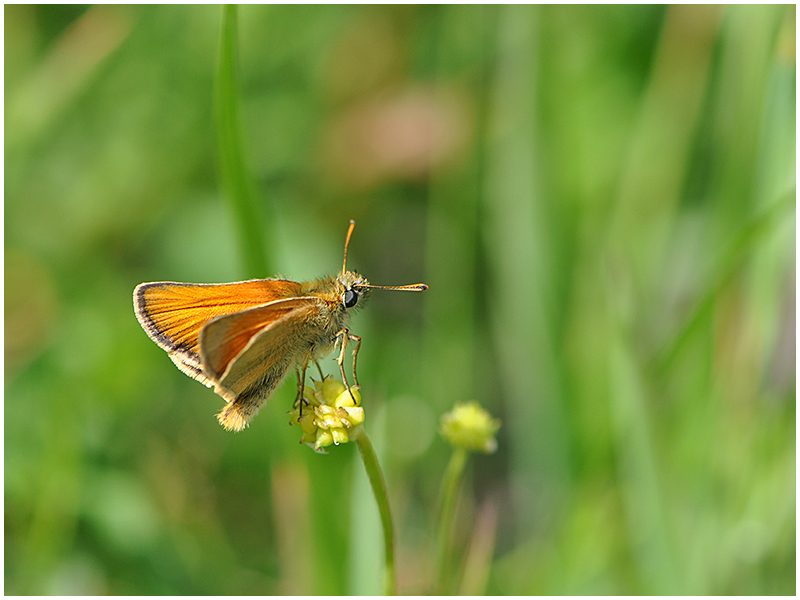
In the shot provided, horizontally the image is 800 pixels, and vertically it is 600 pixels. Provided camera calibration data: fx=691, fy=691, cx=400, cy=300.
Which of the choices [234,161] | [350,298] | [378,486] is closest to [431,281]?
[350,298]

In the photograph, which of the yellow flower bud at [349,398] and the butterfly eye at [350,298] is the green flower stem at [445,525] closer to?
the yellow flower bud at [349,398]

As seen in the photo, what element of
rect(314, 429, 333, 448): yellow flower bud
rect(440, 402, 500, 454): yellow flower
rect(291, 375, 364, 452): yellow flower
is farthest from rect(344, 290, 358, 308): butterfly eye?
rect(314, 429, 333, 448): yellow flower bud

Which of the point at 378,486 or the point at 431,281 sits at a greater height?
the point at 431,281

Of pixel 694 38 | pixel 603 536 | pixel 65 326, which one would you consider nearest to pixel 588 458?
pixel 603 536

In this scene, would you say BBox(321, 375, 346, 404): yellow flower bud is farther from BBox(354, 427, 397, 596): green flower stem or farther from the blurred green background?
the blurred green background

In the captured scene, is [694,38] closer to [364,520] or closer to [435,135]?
[435,135]

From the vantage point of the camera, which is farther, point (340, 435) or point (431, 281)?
point (431, 281)

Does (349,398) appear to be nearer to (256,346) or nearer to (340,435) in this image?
(340,435)

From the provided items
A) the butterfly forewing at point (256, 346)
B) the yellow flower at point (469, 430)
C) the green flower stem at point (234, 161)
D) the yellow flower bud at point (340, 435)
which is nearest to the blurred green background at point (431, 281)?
the green flower stem at point (234, 161)
